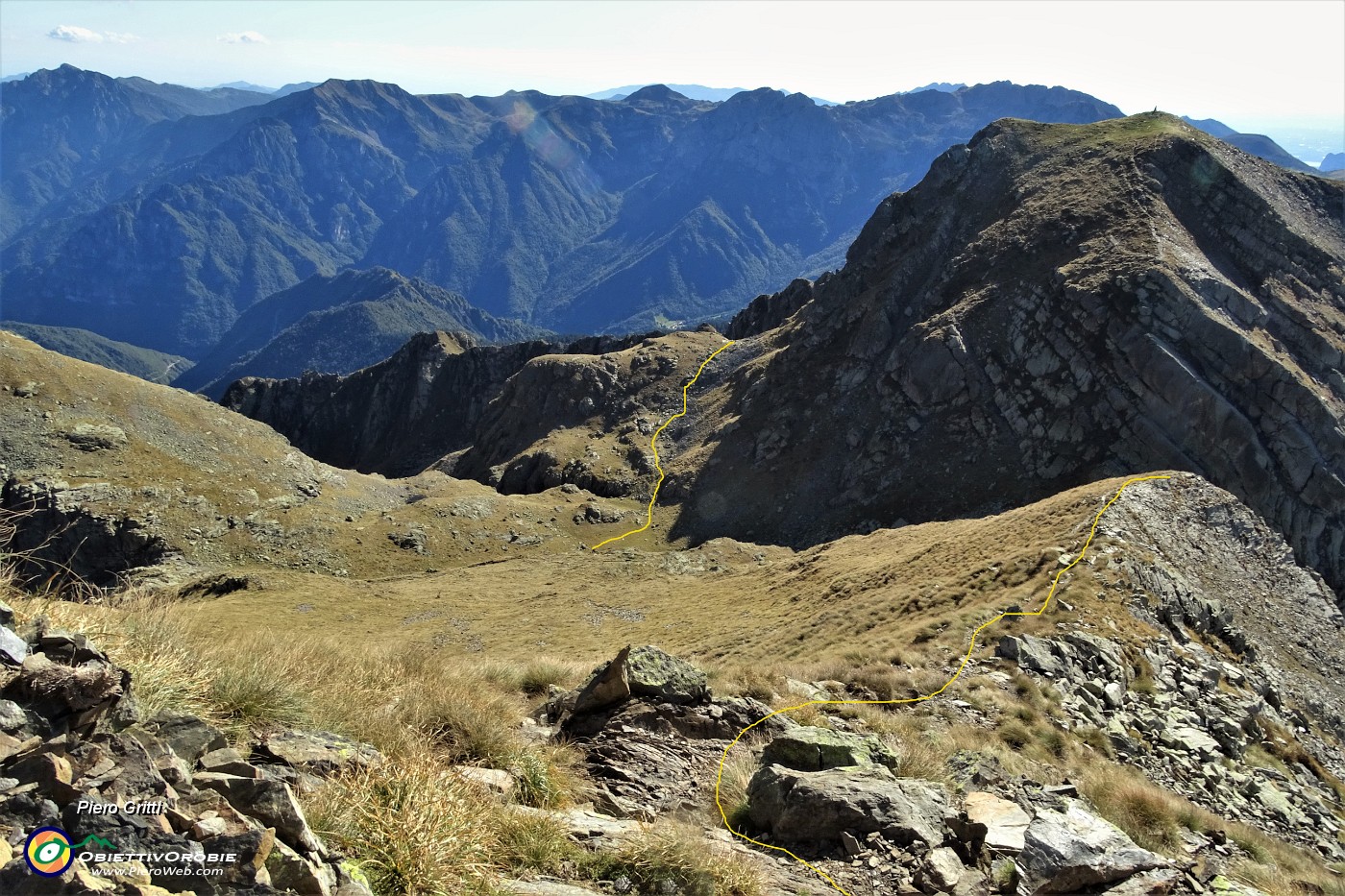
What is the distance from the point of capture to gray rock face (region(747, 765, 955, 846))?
9.91 metres

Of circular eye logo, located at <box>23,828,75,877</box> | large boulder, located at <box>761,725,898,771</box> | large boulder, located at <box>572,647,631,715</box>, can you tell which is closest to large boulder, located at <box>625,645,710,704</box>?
large boulder, located at <box>572,647,631,715</box>

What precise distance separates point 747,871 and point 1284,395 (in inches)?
2354

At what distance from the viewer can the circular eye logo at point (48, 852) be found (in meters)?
4.72

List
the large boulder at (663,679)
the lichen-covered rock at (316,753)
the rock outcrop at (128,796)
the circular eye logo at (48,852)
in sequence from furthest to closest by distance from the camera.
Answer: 1. the large boulder at (663,679)
2. the lichen-covered rock at (316,753)
3. the rock outcrop at (128,796)
4. the circular eye logo at (48,852)

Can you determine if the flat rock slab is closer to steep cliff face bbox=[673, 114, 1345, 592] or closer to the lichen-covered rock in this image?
the lichen-covered rock

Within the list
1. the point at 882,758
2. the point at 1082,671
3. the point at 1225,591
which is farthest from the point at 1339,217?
the point at 882,758

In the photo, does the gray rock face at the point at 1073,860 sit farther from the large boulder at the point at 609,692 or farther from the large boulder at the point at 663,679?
the large boulder at the point at 609,692

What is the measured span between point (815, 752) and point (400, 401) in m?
144

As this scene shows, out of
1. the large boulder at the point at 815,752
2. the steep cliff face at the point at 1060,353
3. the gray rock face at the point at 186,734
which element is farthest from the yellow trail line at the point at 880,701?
the steep cliff face at the point at 1060,353

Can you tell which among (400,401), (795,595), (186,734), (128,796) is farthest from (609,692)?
(400,401)

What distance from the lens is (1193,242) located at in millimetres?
64125

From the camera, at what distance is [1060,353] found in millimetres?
61375

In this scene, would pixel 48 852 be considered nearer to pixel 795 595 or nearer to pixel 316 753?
pixel 316 753

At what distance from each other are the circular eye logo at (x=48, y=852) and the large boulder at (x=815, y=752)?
8.40 m
